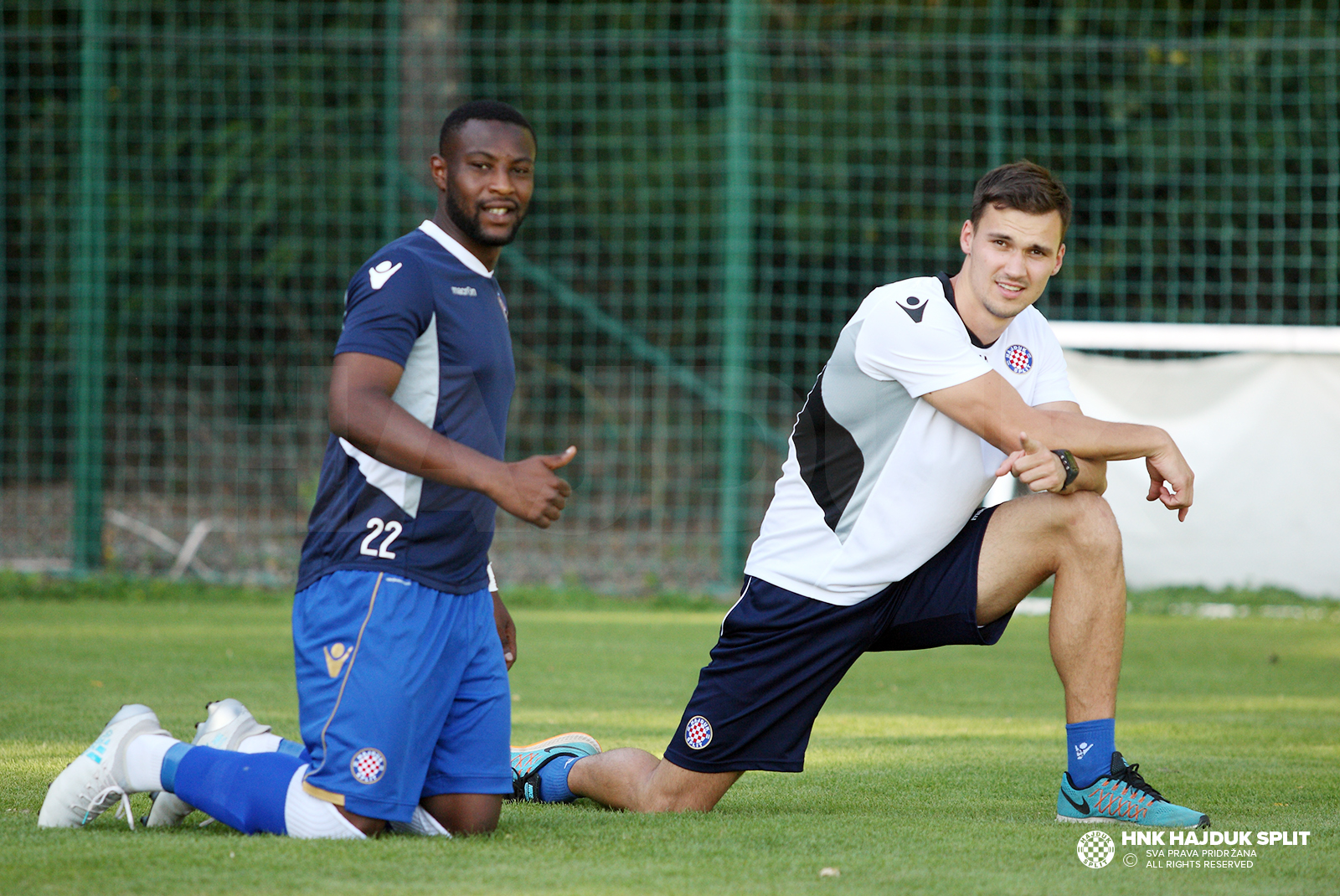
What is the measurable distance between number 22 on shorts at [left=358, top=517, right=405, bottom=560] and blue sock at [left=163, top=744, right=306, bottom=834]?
1.46 ft

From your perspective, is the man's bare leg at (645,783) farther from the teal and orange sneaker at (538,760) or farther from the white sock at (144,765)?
the white sock at (144,765)

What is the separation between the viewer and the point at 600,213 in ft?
34.7

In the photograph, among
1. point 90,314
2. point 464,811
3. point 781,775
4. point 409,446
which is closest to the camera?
point 409,446

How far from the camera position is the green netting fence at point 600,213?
958cm

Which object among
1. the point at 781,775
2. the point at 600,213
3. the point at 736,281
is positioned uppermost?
the point at 600,213

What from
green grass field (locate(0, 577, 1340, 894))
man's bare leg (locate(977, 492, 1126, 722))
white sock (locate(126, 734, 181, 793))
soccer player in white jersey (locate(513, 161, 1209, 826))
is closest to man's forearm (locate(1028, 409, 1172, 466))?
soccer player in white jersey (locate(513, 161, 1209, 826))

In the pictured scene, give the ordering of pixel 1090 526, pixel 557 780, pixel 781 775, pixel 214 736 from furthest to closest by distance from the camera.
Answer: pixel 781 775, pixel 557 780, pixel 1090 526, pixel 214 736

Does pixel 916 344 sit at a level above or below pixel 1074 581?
above

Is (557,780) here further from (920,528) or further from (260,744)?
(920,528)

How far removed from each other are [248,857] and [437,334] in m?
1.08

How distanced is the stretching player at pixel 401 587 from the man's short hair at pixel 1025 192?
112 centimetres

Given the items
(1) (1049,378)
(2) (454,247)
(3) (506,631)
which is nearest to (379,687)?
(3) (506,631)

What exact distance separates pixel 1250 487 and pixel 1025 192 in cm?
561

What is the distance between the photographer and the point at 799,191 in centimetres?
1033
